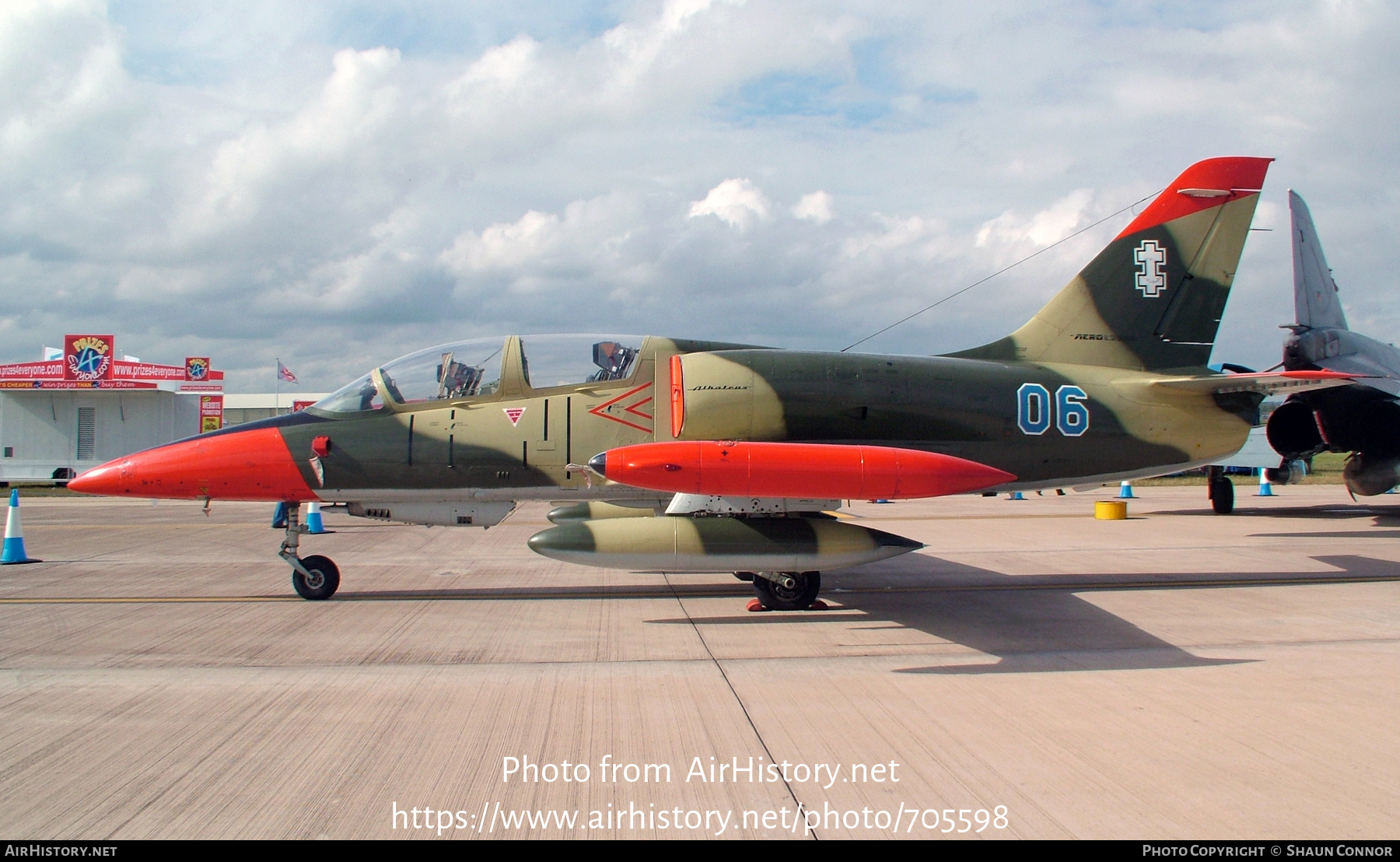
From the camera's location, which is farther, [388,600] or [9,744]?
[388,600]

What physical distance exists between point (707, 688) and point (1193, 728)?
2.73 m

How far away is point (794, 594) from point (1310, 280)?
14136mm

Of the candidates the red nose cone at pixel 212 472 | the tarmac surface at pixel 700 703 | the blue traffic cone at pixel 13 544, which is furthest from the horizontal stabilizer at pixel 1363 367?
the blue traffic cone at pixel 13 544

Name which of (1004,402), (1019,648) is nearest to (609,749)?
(1019,648)

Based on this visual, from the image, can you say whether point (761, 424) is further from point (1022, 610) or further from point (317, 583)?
point (317, 583)

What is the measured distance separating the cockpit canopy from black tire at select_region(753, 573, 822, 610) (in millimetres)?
2543

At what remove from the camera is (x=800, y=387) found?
8312 millimetres

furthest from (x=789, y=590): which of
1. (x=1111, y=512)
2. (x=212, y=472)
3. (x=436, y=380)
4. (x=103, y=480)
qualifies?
(x=1111, y=512)

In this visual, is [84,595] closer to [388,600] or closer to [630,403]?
[388,600]

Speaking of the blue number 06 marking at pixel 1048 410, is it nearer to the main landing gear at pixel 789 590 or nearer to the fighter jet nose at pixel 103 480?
the main landing gear at pixel 789 590

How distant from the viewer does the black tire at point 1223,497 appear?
703 inches

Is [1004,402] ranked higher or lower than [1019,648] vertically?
higher

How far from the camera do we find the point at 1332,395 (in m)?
15.4

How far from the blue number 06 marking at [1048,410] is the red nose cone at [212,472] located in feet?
23.6
